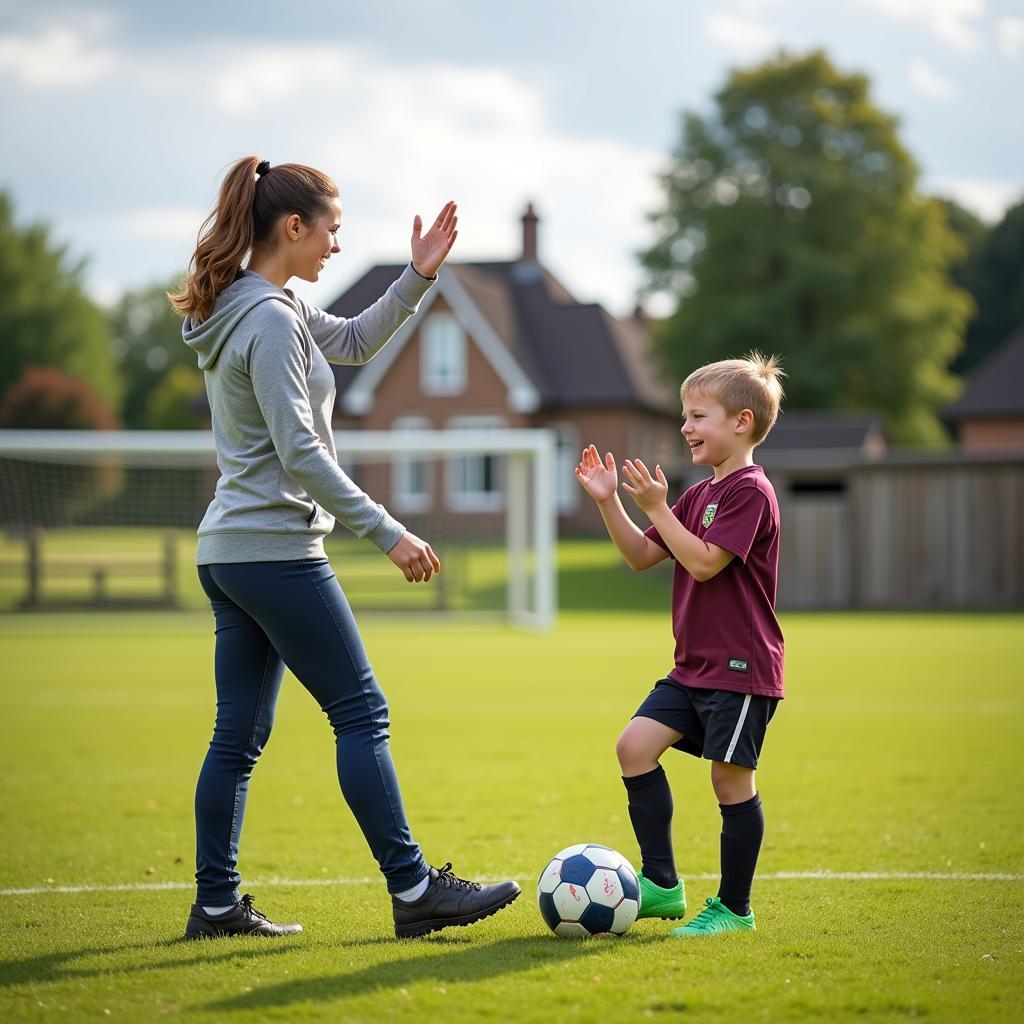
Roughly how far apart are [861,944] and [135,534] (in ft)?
78.8

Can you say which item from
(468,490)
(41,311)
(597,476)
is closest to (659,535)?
(597,476)

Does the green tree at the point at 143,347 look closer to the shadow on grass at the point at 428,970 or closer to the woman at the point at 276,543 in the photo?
the woman at the point at 276,543

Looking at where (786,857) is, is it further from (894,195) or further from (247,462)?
→ (894,195)

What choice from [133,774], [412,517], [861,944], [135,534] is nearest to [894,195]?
[412,517]

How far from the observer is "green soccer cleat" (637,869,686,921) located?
4605 mm

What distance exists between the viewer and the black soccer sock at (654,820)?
4504mm

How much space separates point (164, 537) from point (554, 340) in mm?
18001

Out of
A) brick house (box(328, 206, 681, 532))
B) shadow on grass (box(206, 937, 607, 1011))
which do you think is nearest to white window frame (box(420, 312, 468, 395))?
brick house (box(328, 206, 681, 532))

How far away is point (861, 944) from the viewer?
4.33 m

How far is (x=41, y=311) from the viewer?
239 feet

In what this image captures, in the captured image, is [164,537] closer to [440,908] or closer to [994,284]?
[440,908]

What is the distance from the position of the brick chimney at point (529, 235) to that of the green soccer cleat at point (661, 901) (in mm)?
39285

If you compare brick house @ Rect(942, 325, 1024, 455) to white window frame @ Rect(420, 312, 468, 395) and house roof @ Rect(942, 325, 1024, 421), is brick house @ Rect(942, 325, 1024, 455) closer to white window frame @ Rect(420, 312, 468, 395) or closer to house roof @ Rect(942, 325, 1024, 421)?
house roof @ Rect(942, 325, 1024, 421)

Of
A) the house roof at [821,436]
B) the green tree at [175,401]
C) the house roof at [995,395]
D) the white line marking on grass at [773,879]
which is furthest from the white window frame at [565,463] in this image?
the white line marking on grass at [773,879]
